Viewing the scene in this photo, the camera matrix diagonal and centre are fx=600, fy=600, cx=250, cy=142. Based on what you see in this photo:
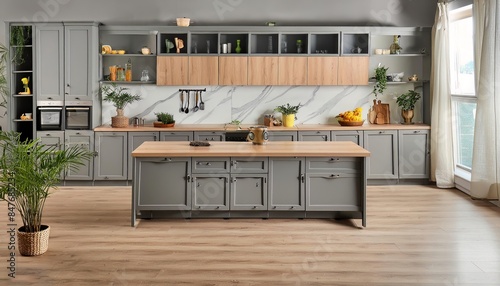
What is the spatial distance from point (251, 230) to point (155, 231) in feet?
3.32

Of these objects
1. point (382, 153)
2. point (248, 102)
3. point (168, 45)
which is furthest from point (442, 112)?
point (168, 45)

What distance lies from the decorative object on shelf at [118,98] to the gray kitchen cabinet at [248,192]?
10.6ft

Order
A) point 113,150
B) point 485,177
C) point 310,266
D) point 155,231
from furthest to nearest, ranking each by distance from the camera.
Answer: point 113,150 → point 485,177 → point 155,231 → point 310,266

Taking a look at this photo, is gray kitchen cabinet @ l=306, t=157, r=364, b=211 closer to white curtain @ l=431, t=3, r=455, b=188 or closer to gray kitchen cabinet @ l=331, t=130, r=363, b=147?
gray kitchen cabinet @ l=331, t=130, r=363, b=147

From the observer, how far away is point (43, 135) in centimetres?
905

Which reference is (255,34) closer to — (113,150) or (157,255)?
(113,150)

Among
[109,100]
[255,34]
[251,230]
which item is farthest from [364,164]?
[109,100]

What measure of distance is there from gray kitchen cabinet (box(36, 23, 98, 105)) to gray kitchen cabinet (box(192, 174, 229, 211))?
324cm

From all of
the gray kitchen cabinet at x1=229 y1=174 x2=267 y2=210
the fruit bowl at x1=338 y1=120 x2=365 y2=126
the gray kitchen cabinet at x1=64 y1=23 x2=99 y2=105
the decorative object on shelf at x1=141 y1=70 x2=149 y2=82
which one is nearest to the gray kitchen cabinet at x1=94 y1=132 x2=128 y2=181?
the gray kitchen cabinet at x1=64 y1=23 x2=99 y2=105

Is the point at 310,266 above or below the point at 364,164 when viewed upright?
below

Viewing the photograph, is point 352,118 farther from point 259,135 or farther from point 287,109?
point 259,135

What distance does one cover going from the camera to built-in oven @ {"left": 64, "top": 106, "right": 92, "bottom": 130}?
907cm

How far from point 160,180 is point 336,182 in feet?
6.38

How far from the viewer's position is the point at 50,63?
9.06m
